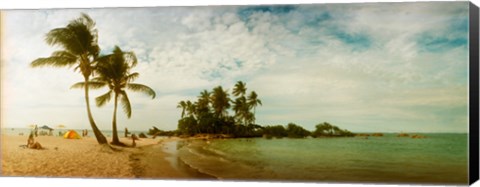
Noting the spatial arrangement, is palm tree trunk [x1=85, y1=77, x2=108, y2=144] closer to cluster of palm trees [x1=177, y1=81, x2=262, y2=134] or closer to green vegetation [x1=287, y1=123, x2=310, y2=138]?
cluster of palm trees [x1=177, y1=81, x2=262, y2=134]

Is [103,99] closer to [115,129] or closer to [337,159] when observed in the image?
[115,129]

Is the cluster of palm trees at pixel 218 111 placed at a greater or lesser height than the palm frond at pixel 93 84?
lesser

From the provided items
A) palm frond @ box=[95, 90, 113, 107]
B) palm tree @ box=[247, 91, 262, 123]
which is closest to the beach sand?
palm frond @ box=[95, 90, 113, 107]

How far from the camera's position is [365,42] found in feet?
31.7

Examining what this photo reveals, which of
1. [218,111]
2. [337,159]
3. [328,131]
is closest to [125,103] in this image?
[218,111]

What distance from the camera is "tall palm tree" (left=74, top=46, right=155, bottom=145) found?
1030cm

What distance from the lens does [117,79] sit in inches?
409

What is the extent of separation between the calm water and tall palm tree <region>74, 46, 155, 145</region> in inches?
32.9

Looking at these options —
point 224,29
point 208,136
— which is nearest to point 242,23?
point 224,29

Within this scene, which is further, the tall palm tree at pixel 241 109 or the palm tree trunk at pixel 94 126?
the palm tree trunk at pixel 94 126

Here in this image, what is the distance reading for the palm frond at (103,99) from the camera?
10367 millimetres

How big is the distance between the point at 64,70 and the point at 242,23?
2.36 metres

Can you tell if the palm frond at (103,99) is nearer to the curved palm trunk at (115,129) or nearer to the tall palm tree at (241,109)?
the curved palm trunk at (115,129)

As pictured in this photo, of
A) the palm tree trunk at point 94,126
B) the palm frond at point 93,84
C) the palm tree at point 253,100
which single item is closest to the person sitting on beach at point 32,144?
the palm tree trunk at point 94,126
